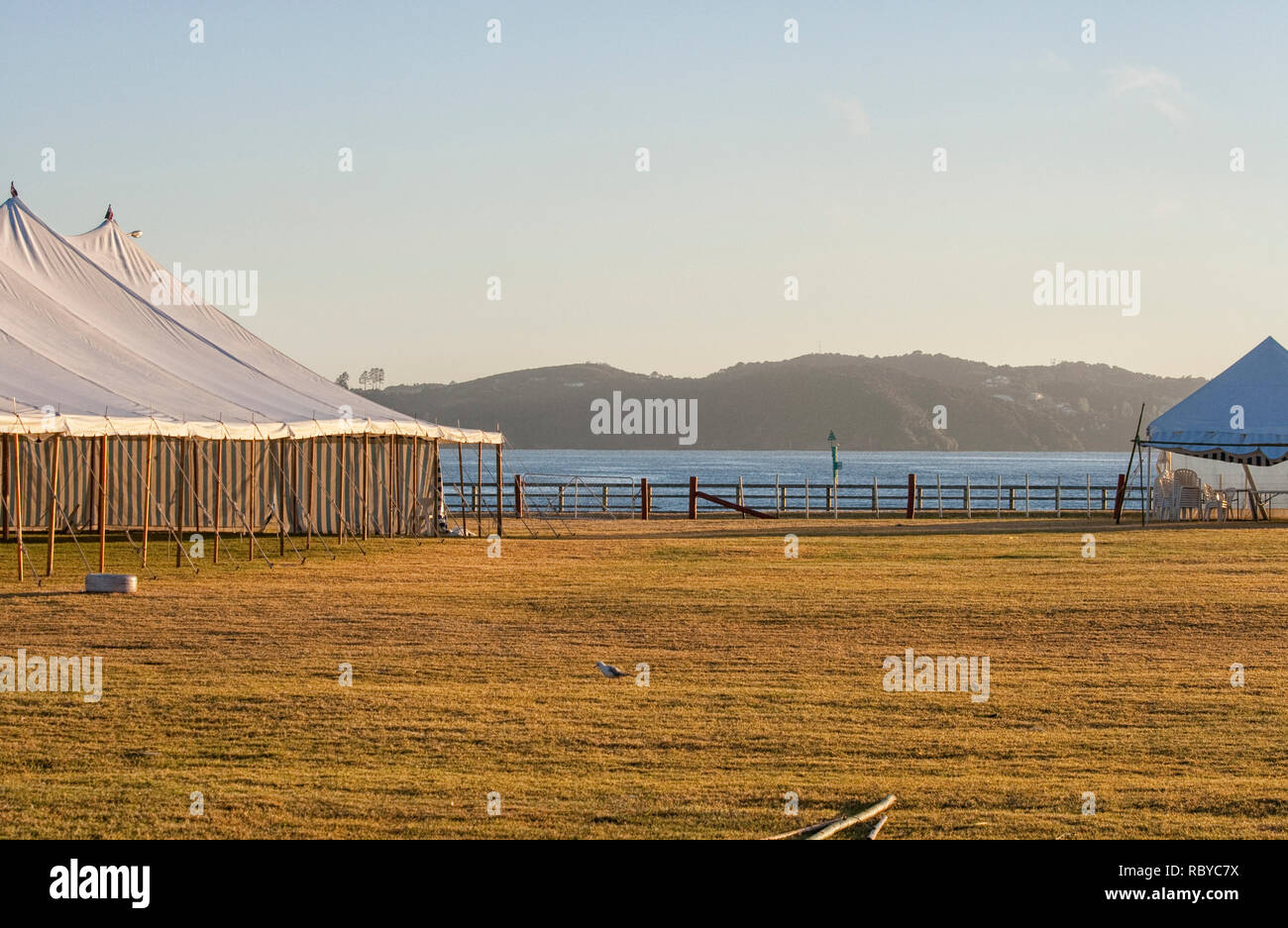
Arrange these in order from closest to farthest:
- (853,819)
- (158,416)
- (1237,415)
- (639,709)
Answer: (853,819)
(639,709)
(158,416)
(1237,415)

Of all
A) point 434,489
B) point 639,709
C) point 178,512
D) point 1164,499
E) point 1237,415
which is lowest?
point 639,709

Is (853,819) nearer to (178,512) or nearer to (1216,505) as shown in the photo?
(178,512)

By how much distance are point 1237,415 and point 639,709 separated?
30683 mm

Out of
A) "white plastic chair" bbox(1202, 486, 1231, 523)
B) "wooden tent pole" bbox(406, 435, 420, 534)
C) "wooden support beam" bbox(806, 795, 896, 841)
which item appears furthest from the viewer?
"white plastic chair" bbox(1202, 486, 1231, 523)

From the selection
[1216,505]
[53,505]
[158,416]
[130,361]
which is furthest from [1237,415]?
[53,505]

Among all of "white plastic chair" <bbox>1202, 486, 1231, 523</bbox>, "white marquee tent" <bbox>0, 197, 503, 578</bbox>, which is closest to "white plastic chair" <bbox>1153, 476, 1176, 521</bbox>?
"white plastic chair" <bbox>1202, 486, 1231, 523</bbox>

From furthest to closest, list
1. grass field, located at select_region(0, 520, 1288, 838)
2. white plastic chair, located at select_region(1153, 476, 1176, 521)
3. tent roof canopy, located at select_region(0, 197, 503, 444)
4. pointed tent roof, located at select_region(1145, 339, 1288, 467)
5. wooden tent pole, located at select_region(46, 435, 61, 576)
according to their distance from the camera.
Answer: white plastic chair, located at select_region(1153, 476, 1176, 521), pointed tent roof, located at select_region(1145, 339, 1288, 467), tent roof canopy, located at select_region(0, 197, 503, 444), wooden tent pole, located at select_region(46, 435, 61, 576), grass field, located at select_region(0, 520, 1288, 838)

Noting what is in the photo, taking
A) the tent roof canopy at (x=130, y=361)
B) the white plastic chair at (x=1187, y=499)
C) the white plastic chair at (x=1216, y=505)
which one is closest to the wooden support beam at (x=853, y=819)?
the tent roof canopy at (x=130, y=361)

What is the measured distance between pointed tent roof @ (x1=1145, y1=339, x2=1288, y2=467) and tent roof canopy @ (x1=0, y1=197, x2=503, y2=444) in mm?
17778

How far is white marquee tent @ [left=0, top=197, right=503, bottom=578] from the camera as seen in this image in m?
18.6

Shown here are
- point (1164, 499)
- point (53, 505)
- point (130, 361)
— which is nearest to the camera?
point (53, 505)

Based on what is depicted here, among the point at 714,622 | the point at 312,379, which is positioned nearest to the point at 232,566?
the point at 312,379

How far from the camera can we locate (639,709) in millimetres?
9875

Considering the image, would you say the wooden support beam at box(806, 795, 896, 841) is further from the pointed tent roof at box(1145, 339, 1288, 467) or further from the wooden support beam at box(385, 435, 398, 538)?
the pointed tent roof at box(1145, 339, 1288, 467)
